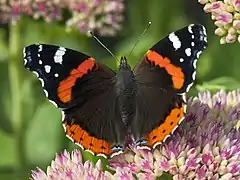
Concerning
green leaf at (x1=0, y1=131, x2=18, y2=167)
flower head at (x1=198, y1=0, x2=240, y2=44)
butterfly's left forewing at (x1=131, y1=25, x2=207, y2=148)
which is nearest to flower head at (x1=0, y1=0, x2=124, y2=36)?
green leaf at (x1=0, y1=131, x2=18, y2=167)

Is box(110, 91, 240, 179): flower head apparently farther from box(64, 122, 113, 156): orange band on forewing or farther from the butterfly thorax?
the butterfly thorax

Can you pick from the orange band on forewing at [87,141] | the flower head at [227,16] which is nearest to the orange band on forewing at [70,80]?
the orange band on forewing at [87,141]

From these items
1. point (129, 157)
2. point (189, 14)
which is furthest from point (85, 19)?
point (189, 14)

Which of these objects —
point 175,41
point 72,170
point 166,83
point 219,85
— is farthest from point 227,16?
point 72,170

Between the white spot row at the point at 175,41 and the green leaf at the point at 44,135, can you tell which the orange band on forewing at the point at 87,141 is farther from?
the green leaf at the point at 44,135

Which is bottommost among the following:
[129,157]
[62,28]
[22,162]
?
[129,157]

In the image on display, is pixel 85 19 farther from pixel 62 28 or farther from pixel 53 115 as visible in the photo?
pixel 53 115

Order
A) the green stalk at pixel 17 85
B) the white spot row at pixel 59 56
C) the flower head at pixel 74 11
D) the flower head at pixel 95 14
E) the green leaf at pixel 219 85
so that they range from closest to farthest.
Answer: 1. the white spot row at pixel 59 56
2. the green leaf at pixel 219 85
3. the flower head at pixel 74 11
4. the flower head at pixel 95 14
5. the green stalk at pixel 17 85
